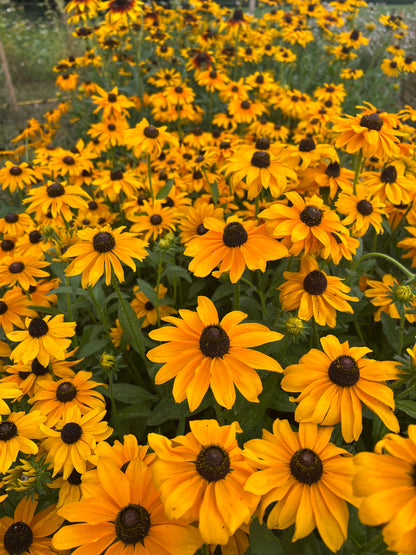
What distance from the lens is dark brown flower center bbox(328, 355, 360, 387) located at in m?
0.91

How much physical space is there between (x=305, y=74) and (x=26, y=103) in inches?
171

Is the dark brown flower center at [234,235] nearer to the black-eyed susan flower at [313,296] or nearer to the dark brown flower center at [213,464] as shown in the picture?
the black-eyed susan flower at [313,296]

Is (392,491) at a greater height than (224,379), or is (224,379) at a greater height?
(392,491)

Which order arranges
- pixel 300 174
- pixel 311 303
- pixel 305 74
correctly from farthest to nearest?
pixel 305 74
pixel 300 174
pixel 311 303

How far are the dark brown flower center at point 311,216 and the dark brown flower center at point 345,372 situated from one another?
1.40 feet

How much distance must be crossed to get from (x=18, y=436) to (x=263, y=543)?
0.68 meters

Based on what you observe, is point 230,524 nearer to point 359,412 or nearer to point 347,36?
point 359,412

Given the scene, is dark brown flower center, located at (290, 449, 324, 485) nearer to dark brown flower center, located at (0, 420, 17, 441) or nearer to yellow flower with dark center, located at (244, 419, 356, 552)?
yellow flower with dark center, located at (244, 419, 356, 552)

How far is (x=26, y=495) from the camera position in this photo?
1.05 m

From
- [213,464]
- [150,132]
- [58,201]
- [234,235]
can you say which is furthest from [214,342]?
[150,132]

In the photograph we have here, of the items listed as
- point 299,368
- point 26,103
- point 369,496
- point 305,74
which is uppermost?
point 369,496

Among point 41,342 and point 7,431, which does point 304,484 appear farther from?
point 41,342

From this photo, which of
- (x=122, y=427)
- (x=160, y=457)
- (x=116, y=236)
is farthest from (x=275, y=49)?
(x=160, y=457)

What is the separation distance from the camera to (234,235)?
3.80ft
